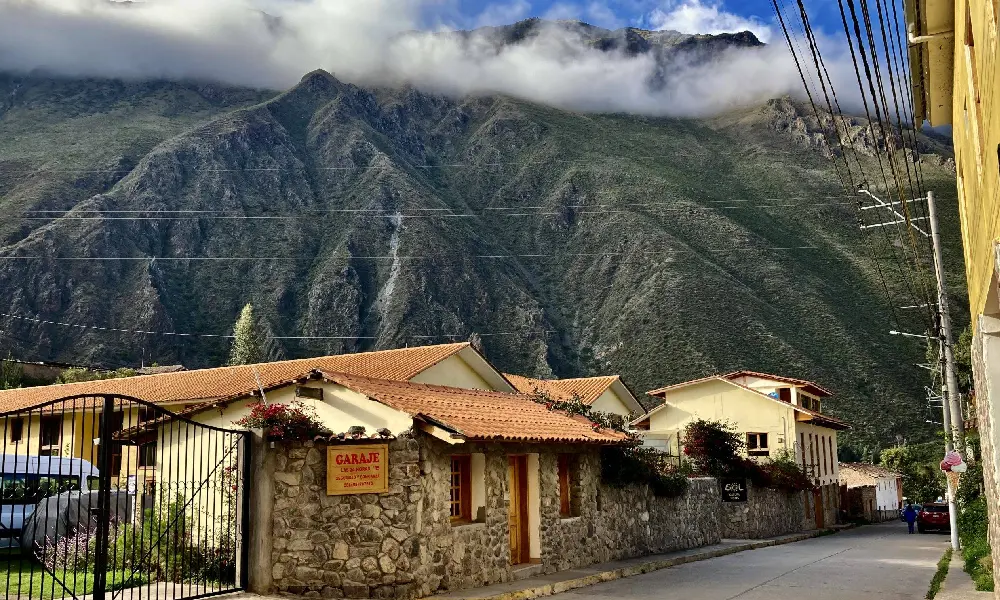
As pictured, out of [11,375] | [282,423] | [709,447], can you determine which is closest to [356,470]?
[282,423]

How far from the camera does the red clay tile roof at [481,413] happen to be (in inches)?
604

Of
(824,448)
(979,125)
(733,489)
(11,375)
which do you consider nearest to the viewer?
(979,125)

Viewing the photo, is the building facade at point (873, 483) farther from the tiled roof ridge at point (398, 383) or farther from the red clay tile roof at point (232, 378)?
the tiled roof ridge at point (398, 383)

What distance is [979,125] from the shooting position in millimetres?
9062

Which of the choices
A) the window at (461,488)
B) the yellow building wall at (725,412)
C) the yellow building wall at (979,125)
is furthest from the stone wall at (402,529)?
the yellow building wall at (725,412)

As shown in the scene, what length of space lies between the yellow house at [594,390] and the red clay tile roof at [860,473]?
72.8 ft

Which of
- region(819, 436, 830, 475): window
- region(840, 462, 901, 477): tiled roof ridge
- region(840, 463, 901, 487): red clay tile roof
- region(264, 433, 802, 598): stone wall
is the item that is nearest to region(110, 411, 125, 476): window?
region(264, 433, 802, 598): stone wall

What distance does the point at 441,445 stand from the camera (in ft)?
49.1

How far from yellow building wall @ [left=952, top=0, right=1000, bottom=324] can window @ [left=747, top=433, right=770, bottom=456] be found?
32302 millimetres

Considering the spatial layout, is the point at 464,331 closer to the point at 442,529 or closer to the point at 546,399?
the point at 546,399

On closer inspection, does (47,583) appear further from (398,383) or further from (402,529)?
(398,383)

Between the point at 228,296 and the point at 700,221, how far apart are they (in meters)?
50.6

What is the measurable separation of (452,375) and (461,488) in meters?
15.3

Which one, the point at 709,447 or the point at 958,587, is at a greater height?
the point at 709,447
